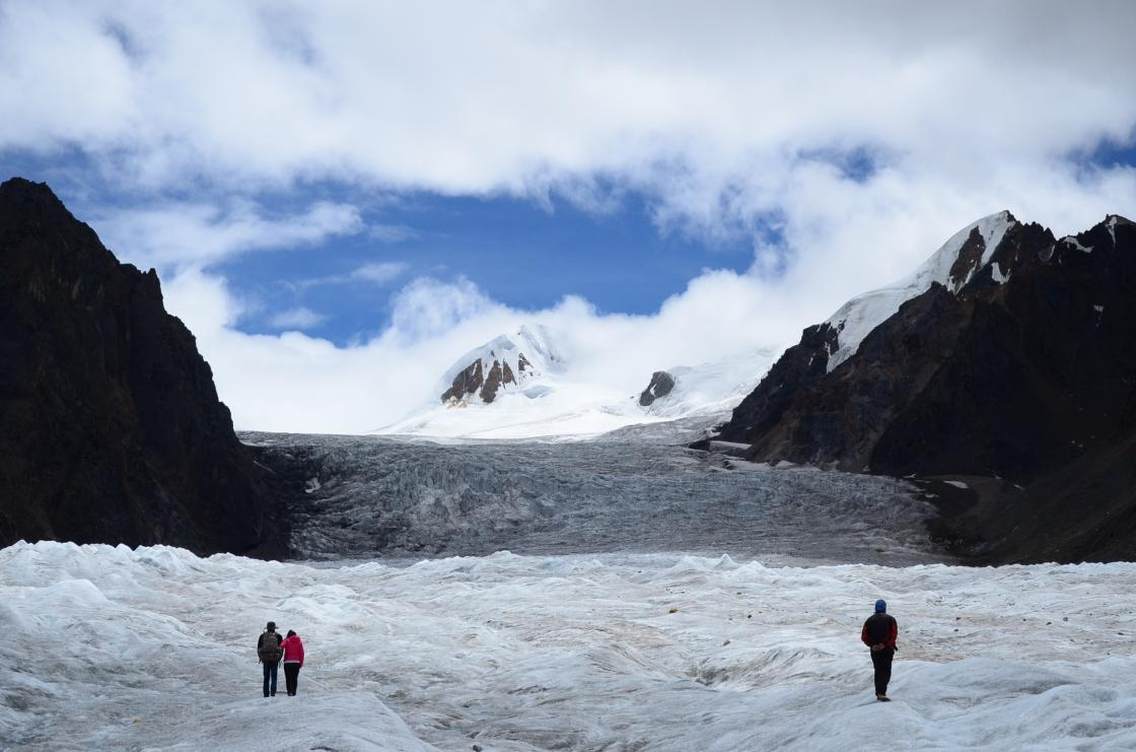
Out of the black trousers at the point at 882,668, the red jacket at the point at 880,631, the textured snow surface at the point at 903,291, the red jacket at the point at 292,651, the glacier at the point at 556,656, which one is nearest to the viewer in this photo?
the glacier at the point at 556,656

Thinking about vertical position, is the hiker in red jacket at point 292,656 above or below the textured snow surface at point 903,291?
below

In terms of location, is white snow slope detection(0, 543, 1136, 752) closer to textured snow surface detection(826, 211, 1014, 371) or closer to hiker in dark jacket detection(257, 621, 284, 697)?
hiker in dark jacket detection(257, 621, 284, 697)

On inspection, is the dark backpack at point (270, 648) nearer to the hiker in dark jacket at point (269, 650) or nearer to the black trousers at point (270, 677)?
the hiker in dark jacket at point (269, 650)

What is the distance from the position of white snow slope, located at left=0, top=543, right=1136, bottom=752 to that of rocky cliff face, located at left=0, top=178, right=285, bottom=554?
24.9 metres

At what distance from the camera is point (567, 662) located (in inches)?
977

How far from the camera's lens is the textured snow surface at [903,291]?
15125 cm

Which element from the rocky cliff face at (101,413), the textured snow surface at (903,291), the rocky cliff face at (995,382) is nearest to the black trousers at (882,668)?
the rocky cliff face at (101,413)

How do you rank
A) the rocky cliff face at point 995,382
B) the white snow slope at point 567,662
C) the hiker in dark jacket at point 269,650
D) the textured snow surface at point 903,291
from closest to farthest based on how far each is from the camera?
the white snow slope at point 567,662 → the hiker in dark jacket at point 269,650 → the rocky cliff face at point 995,382 → the textured snow surface at point 903,291

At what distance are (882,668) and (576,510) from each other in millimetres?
68291

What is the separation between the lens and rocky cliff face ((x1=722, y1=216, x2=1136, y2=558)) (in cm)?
10244

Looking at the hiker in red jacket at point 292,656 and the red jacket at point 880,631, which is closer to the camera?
the red jacket at point 880,631

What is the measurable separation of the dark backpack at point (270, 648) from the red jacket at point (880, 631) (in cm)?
1016

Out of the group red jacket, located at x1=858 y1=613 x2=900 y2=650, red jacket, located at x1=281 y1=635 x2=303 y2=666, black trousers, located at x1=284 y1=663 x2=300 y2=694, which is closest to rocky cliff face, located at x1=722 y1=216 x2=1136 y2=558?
red jacket, located at x1=858 y1=613 x2=900 y2=650

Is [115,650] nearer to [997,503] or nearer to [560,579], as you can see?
[560,579]
